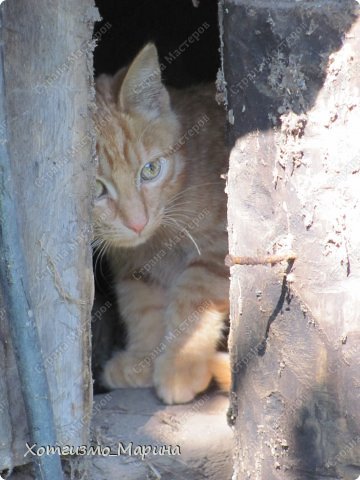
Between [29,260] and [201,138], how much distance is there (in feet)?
3.61

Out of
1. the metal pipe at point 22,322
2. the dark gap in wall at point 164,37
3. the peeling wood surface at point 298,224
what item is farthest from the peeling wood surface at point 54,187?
the dark gap in wall at point 164,37

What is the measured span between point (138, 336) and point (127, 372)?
0.20 m

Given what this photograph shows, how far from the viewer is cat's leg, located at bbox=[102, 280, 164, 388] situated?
2.78 meters

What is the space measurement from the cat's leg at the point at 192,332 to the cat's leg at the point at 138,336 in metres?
0.09

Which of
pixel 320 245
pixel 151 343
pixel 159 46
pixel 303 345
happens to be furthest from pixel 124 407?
pixel 159 46

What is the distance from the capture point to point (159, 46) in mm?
3617

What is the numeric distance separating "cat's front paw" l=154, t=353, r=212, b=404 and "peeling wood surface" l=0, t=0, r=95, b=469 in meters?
0.46

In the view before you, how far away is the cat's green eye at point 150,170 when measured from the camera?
2.70m

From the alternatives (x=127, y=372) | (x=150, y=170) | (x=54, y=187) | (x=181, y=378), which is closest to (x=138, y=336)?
(x=127, y=372)

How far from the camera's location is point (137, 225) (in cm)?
260

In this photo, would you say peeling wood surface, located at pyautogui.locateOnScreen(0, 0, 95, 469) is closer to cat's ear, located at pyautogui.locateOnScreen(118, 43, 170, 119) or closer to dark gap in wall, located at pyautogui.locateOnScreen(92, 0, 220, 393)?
cat's ear, located at pyautogui.locateOnScreen(118, 43, 170, 119)

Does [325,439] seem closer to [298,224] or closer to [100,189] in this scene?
[298,224]

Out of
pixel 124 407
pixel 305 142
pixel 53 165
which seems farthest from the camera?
pixel 124 407

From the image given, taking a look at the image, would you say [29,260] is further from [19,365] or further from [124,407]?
[124,407]
